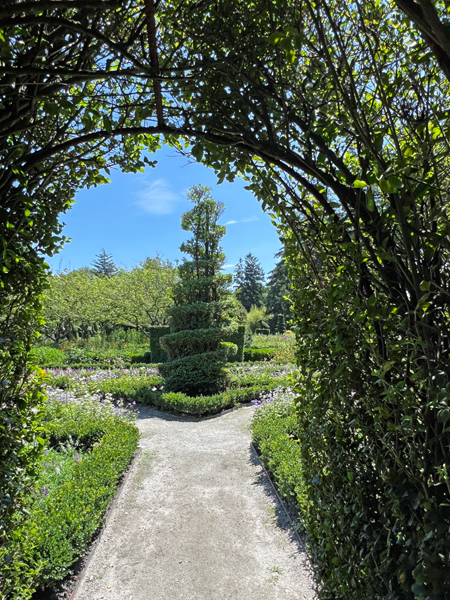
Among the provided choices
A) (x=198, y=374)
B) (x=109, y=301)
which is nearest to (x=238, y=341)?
(x=198, y=374)

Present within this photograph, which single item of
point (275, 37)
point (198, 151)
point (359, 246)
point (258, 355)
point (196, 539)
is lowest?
point (196, 539)

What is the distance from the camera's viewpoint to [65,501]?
3.21 metres

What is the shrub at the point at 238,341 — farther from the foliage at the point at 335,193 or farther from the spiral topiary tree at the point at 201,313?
the foliage at the point at 335,193

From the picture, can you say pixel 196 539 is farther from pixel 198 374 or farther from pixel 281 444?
pixel 198 374

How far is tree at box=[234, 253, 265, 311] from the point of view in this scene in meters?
47.6

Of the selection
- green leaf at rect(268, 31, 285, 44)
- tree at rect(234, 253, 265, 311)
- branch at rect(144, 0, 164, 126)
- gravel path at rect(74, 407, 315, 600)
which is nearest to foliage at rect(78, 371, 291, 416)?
gravel path at rect(74, 407, 315, 600)

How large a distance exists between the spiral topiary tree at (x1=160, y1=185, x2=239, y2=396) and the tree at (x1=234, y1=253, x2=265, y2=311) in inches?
1457

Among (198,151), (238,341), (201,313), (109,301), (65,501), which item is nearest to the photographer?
(198,151)

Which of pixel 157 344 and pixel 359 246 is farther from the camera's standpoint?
pixel 157 344

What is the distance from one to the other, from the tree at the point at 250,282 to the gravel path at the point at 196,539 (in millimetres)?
42337

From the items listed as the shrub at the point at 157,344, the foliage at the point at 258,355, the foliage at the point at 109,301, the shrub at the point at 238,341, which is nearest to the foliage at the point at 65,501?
the shrub at the point at 238,341

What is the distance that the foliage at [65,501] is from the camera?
2.05m

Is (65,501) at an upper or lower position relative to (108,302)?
lower

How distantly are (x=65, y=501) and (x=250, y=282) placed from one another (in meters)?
47.5
